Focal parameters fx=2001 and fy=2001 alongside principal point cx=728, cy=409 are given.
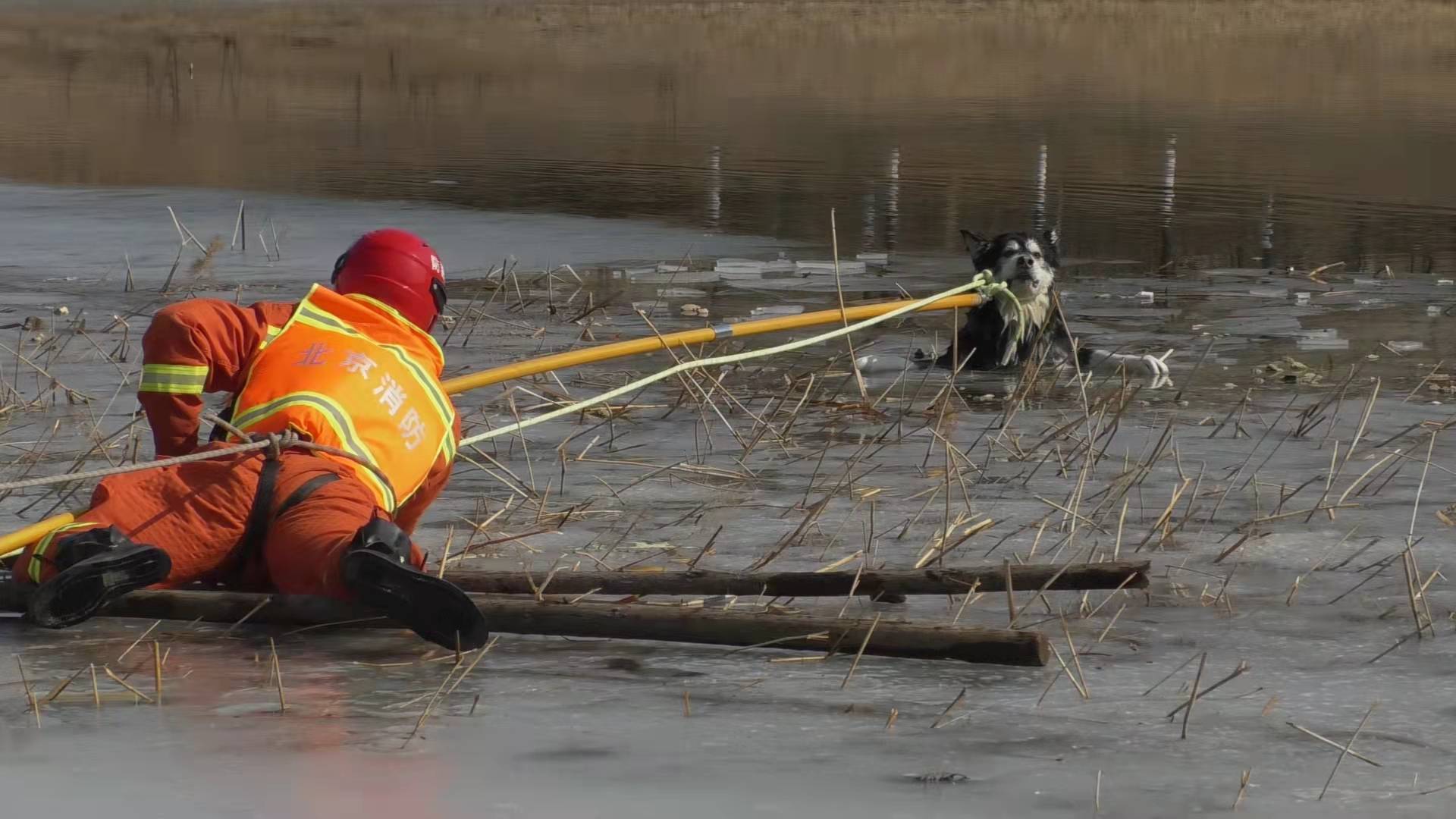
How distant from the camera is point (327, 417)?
15.4ft

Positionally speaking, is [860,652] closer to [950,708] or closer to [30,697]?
[950,708]

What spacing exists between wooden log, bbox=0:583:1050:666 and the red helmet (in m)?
0.97

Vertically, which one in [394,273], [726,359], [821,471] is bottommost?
[821,471]

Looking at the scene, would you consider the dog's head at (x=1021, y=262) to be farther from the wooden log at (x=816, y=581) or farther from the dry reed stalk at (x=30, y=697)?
the dry reed stalk at (x=30, y=697)

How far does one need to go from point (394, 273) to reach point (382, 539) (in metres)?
1.04

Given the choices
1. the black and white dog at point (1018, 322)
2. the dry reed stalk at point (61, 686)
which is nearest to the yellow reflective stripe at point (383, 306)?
the dry reed stalk at point (61, 686)

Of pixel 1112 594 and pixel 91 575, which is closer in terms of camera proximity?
pixel 91 575

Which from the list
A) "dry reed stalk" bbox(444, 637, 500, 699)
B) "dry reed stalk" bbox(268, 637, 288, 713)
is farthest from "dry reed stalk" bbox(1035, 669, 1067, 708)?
"dry reed stalk" bbox(268, 637, 288, 713)

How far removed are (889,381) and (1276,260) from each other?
17.1 ft

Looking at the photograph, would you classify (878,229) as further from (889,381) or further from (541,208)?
(889,381)

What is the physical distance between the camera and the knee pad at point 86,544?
4250 mm

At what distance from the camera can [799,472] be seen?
21.0 ft

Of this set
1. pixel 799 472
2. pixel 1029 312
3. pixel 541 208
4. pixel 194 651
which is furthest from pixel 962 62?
→ pixel 194 651

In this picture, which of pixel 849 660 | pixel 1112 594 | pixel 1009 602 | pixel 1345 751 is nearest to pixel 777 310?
pixel 1112 594
